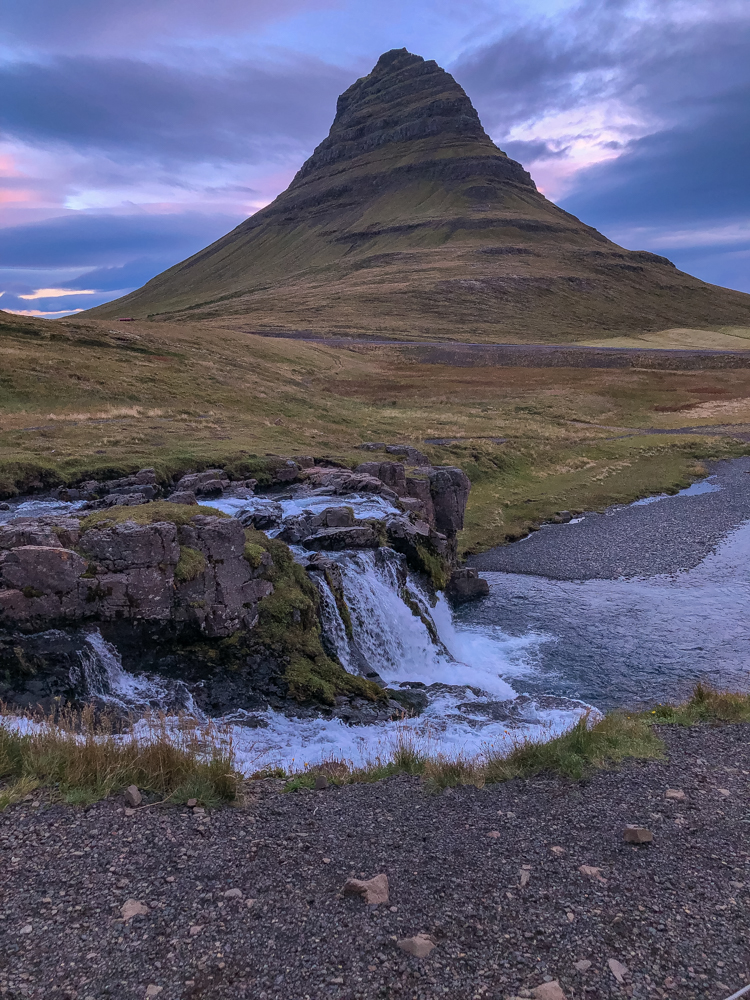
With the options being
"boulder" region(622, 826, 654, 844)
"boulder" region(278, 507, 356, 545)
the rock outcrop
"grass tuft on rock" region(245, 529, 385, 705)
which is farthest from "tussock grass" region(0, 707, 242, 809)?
"boulder" region(278, 507, 356, 545)

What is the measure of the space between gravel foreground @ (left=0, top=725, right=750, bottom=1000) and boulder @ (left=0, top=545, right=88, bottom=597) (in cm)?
764

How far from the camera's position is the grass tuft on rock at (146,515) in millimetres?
17219

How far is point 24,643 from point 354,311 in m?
145

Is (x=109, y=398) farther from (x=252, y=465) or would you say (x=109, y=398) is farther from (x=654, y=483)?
(x=654, y=483)

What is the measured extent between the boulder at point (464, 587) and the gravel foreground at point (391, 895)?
700 inches

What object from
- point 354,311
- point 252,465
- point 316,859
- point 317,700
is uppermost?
point 354,311

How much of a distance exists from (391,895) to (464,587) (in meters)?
21.0

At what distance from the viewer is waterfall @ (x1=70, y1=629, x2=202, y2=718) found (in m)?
14.8

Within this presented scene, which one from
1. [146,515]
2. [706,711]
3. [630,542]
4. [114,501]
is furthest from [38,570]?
[630,542]

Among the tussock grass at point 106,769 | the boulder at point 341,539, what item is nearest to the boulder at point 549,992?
the tussock grass at point 106,769

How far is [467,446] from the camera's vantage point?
2042 inches

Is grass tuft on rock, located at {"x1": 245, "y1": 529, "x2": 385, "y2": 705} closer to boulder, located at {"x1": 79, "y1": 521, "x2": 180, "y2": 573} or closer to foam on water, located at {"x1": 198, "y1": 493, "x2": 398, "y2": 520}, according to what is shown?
boulder, located at {"x1": 79, "y1": 521, "x2": 180, "y2": 573}


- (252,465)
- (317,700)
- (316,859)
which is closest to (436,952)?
(316,859)

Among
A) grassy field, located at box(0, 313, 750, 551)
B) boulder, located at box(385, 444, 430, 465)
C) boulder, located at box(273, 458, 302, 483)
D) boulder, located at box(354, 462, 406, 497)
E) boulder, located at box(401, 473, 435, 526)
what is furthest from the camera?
boulder, located at box(385, 444, 430, 465)
